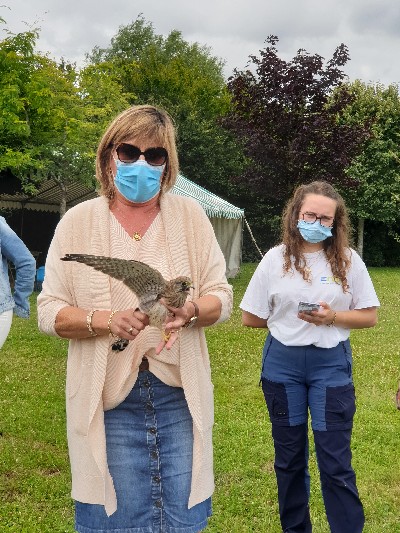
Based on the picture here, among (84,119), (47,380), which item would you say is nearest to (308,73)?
(84,119)

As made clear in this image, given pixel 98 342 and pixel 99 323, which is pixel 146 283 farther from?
pixel 98 342

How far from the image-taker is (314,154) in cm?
2228

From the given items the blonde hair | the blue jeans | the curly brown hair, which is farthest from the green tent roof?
the blonde hair

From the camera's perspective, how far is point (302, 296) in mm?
3973

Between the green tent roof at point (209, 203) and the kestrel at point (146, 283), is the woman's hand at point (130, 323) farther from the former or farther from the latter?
the green tent roof at point (209, 203)

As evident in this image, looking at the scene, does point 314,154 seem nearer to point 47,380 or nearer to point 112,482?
point 47,380

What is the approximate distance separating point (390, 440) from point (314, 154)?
1686 cm

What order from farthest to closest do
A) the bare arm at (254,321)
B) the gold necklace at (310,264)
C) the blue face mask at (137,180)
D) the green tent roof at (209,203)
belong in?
the green tent roof at (209,203), the bare arm at (254,321), the gold necklace at (310,264), the blue face mask at (137,180)

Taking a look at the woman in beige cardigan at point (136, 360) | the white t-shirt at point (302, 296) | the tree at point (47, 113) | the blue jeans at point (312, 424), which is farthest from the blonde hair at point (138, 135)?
the tree at point (47, 113)

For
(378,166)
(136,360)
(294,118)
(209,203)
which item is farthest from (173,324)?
(378,166)

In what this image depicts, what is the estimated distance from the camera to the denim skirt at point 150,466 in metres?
2.53

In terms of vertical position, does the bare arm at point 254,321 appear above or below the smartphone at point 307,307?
below

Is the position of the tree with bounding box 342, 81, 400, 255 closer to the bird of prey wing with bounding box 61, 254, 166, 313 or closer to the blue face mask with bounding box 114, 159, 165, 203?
the blue face mask with bounding box 114, 159, 165, 203

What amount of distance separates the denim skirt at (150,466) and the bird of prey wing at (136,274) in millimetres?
426
